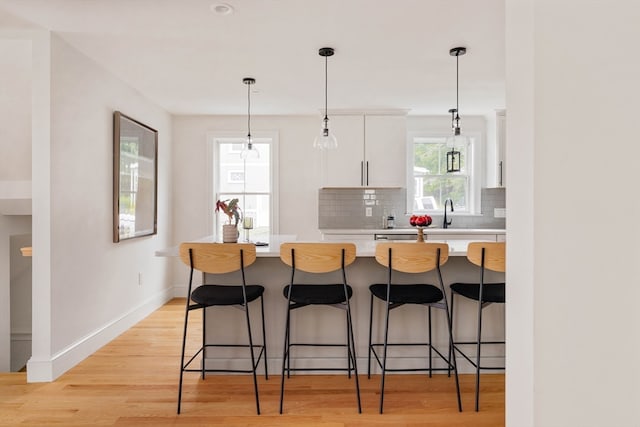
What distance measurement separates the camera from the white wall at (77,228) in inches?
105

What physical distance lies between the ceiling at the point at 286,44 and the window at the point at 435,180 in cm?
104

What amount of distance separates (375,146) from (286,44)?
2.24 meters

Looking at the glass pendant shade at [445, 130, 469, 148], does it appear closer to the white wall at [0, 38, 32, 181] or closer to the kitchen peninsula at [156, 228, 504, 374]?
the kitchen peninsula at [156, 228, 504, 374]

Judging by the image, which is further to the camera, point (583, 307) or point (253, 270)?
point (253, 270)

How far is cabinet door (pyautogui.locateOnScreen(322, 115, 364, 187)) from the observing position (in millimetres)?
4855

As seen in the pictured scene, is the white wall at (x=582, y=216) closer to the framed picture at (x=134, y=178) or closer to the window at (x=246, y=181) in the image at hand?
the framed picture at (x=134, y=178)

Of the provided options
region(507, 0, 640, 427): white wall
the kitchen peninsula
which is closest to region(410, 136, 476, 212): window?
the kitchen peninsula

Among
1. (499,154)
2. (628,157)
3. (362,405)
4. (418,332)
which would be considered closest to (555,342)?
(628,157)

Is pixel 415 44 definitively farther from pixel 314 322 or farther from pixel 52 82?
pixel 52 82

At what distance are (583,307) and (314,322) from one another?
2.11 metres

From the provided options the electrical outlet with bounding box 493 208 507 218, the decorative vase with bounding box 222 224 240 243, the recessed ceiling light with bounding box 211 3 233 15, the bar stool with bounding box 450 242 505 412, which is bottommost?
the bar stool with bounding box 450 242 505 412

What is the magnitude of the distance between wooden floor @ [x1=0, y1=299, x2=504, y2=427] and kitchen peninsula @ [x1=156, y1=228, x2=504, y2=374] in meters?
0.12

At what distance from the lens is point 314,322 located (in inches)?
109

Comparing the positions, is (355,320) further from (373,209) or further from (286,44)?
(373,209)
